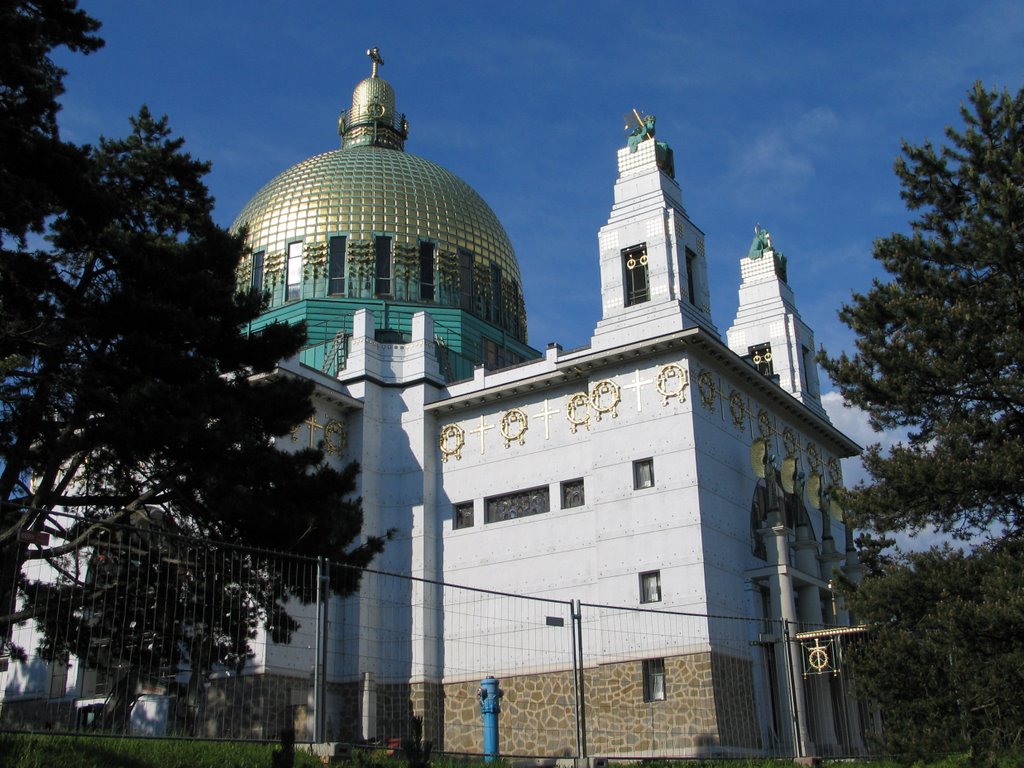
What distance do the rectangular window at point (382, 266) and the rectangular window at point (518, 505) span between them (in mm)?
9763

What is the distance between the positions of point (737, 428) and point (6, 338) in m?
18.7

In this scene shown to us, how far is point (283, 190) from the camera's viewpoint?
41.4 meters

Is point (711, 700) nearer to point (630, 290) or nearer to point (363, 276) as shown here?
point (630, 290)

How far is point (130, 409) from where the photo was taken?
17.8m

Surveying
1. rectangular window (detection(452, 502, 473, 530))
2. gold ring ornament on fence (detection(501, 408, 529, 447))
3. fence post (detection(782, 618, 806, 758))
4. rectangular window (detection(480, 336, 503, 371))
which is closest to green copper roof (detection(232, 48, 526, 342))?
rectangular window (detection(480, 336, 503, 371))

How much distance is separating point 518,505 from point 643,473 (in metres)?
3.95

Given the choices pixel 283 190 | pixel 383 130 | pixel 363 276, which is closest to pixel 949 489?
pixel 363 276

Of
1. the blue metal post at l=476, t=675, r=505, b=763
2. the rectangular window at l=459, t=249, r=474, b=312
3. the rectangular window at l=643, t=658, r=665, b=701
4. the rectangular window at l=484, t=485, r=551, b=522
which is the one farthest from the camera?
the rectangular window at l=459, t=249, r=474, b=312

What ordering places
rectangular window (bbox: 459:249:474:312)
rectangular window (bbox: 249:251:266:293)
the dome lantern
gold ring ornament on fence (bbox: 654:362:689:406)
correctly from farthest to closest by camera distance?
the dome lantern
rectangular window (bbox: 249:251:266:293)
rectangular window (bbox: 459:249:474:312)
gold ring ornament on fence (bbox: 654:362:689:406)

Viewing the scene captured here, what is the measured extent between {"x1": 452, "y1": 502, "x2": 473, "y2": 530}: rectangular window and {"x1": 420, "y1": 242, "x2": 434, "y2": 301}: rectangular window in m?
9.10

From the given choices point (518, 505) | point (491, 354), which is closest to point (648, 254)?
point (518, 505)

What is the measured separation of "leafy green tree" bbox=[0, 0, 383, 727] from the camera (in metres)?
17.1

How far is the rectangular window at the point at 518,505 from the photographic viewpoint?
30.9 meters

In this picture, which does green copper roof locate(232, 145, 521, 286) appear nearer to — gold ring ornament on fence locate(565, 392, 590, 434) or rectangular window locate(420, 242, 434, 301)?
rectangular window locate(420, 242, 434, 301)
